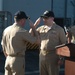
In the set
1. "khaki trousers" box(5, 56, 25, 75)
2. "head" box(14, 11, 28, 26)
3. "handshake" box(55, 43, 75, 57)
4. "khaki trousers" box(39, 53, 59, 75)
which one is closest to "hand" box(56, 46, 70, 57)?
"handshake" box(55, 43, 75, 57)

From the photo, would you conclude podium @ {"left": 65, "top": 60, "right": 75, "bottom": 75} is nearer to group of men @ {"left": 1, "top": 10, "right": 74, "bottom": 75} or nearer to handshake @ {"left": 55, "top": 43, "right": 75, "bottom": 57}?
handshake @ {"left": 55, "top": 43, "right": 75, "bottom": 57}

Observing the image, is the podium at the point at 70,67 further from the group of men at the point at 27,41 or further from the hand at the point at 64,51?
the group of men at the point at 27,41

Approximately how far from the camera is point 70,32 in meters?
6.46

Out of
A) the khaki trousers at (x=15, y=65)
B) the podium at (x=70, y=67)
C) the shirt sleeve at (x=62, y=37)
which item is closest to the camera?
the podium at (x=70, y=67)

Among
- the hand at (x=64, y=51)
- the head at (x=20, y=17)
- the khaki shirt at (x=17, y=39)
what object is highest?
the head at (x=20, y=17)

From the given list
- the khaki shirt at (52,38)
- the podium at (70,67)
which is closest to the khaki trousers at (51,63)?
the khaki shirt at (52,38)

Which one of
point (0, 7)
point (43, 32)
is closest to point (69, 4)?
point (0, 7)

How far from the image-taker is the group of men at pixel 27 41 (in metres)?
6.20

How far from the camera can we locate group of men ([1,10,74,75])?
620cm

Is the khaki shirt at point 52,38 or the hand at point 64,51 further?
the khaki shirt at point 52,38

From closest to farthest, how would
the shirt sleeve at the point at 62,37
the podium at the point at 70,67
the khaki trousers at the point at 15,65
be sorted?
1. the podium at the point at 70,67
2. the khaki trousers at the point at 15,65
3. the shirt sleeve at the point at 62,37

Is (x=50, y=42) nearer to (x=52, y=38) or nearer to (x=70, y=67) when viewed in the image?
(x=52, y=38)

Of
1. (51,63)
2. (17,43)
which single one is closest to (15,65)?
(17,43)

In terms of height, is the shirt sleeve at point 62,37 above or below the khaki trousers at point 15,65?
above
